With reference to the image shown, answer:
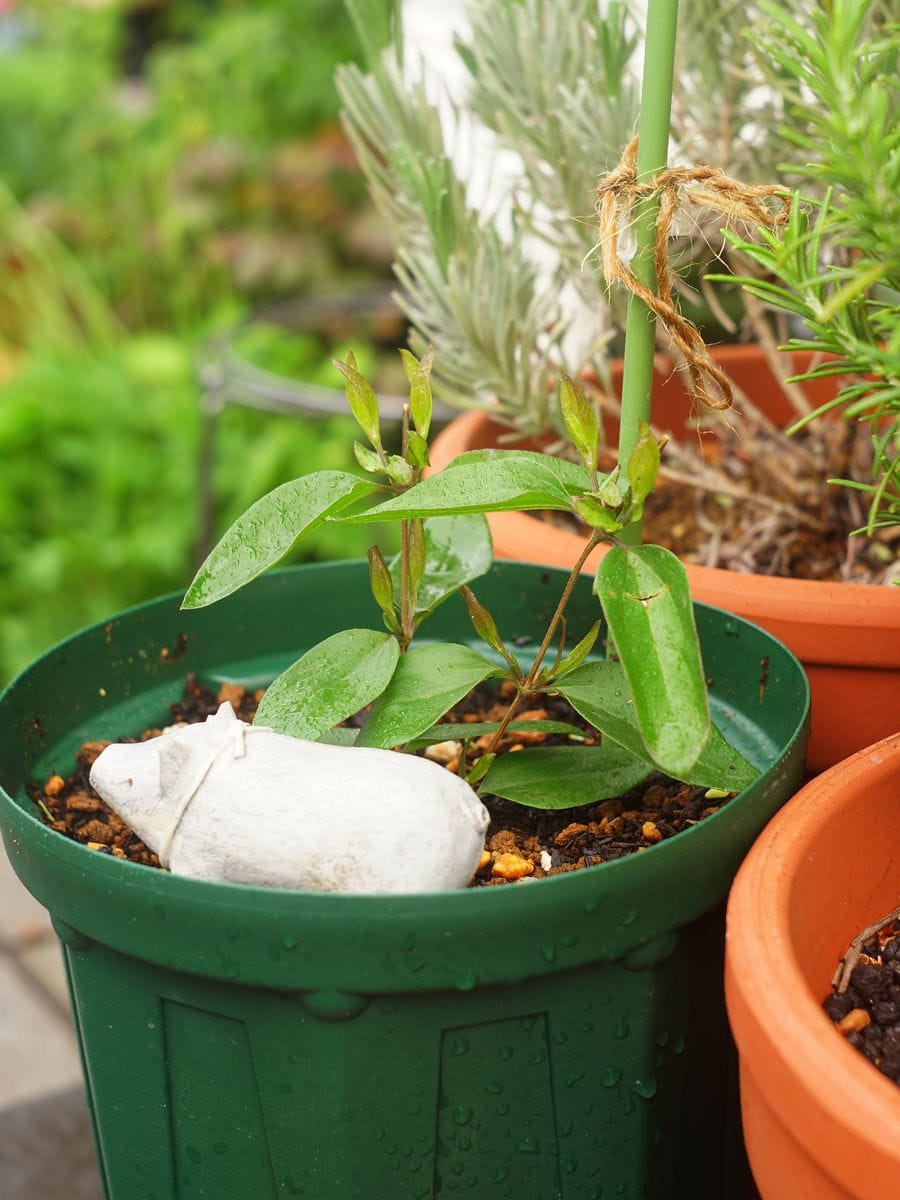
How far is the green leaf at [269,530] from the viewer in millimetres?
708

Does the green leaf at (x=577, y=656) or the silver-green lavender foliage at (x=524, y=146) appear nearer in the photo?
the green leaf at (x=577, y=656)

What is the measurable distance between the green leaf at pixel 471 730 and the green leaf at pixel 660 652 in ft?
0.61

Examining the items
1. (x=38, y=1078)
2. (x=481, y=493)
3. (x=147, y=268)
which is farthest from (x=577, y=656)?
(x=147, y=268)

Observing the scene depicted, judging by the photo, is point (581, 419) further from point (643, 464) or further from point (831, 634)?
point (831, 634)

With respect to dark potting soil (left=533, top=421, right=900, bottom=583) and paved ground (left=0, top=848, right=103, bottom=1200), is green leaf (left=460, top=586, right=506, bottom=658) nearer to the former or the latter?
dark potting soil (left=533, top=421, right=900, bottom=583)

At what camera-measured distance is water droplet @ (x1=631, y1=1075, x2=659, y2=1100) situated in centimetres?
73

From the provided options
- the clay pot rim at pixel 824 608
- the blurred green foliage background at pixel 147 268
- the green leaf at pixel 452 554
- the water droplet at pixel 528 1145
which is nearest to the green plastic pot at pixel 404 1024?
the water droplet at pixel 528 1145

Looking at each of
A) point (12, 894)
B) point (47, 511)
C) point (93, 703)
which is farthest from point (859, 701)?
point (47, 511)

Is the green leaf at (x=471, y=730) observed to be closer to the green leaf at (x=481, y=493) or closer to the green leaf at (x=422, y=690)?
the green leaf at (x=422, y=690)

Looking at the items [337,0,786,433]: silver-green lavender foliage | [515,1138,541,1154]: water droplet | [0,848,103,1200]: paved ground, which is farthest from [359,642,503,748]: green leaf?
[0,848,103,1200]: paved ground

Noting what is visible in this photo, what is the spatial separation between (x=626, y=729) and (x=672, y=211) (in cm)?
29

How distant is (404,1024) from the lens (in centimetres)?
66

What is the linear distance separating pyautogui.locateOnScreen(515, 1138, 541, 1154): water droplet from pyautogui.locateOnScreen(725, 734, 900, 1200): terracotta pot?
4.5 inches

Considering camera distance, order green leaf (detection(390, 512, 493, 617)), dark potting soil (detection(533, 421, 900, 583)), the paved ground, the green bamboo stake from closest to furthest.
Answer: the green bamboo stake → green leaf (detection(390, 512, 493, 617)) → dark potting soil (detection(533, 421, 900, 583)) → the paved ground
